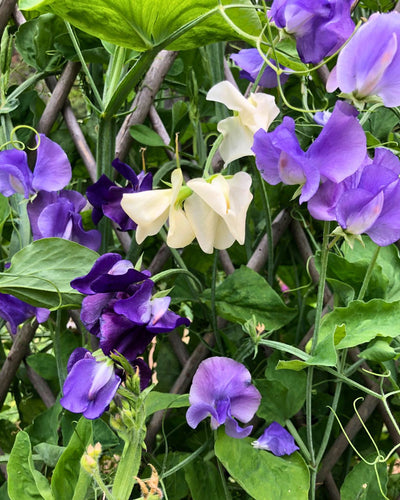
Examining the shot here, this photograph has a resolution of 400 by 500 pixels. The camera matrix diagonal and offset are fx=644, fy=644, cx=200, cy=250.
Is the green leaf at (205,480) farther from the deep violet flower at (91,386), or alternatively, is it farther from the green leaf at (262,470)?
the deep violet flower at (91,386)

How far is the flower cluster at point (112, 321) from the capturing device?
2.01 feet

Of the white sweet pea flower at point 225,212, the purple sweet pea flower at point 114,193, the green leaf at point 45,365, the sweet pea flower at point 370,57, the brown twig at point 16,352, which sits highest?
the sweet pea flower at point 370,57

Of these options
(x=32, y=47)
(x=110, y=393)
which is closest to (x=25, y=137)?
(x=32, y=47)

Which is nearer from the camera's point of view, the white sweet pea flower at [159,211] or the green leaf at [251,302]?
the white sweet pea flower at [159,211]

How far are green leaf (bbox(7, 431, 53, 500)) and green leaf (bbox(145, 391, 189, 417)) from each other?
132 mm

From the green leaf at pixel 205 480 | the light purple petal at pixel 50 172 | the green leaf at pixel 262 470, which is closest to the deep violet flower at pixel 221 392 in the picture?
the green leaf at pixel 262 470

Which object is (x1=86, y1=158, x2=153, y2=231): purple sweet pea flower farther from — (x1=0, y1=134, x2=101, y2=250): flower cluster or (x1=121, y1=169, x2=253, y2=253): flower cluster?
(x1=121, y1=169, x2=253, y2=253): flower cluster

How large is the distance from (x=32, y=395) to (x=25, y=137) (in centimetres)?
46

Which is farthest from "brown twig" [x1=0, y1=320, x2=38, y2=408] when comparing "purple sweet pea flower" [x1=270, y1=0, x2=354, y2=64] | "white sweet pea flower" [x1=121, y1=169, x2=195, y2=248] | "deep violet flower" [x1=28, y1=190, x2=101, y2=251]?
"purple sweet pea flower" [x1=270, y1=0, x2=354, y2=64]

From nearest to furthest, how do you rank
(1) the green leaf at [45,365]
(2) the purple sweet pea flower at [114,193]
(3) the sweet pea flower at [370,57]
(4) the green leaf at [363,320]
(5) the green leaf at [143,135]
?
(3) the sweet pea flower at [370,57], (4) the green leaf at [363,320], (2) the purple sweet pea flower at [114,193], (5) the green leaf at [143,135], (1) the green leaf at [45,365]

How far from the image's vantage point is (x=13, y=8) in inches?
38.4

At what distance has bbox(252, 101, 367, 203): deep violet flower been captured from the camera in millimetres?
557

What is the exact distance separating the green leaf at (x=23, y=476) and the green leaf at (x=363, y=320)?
0.31m

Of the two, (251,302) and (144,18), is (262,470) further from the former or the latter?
(144,18)
